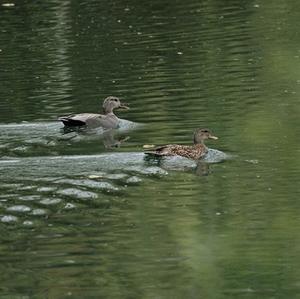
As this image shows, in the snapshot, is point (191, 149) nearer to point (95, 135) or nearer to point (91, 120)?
point (95, 135)

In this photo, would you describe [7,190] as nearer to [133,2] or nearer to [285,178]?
[285,178]

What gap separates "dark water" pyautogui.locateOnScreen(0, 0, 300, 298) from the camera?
36.1 feet

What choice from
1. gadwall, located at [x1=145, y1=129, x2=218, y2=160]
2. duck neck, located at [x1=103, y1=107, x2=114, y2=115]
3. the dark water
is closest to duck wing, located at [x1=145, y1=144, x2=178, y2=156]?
gadwall, located at [x1=145, y1=129, x2=218, y2=160]

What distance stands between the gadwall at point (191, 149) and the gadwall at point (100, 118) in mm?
2529

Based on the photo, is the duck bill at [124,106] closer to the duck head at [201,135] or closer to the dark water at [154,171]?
the dark water at [154,171]

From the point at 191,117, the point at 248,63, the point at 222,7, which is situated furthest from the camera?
the point at 222,7

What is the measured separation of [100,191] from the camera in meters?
13.8

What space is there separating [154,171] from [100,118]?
377 cm

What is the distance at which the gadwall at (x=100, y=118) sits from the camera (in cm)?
1812

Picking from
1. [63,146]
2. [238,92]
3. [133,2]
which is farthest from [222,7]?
[63,146]

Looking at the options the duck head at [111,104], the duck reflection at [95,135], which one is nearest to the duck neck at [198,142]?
the duck reflection at [95,135]

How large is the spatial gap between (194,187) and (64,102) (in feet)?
23.2

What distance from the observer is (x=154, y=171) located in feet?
48.7

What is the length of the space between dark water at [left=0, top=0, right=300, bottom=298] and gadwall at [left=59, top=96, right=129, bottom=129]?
0.61ft
